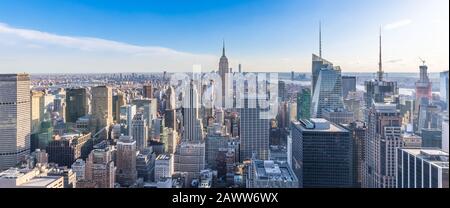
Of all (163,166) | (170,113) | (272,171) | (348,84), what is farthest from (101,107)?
(348,84)

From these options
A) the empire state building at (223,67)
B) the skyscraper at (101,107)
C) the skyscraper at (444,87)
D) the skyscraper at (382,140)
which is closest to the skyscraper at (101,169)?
the skyscraper at (101,107)

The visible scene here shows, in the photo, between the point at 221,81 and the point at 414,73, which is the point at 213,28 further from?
the point at 414,73

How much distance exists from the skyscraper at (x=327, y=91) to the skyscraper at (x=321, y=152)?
94 millimetres

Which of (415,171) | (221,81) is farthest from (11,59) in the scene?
(415,171)

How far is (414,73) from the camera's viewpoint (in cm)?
146

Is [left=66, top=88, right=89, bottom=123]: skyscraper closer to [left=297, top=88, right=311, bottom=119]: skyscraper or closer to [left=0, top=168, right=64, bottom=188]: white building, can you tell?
[left=0, top=168, right=64, bottom=188]: white building

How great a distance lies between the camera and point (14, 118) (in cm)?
168

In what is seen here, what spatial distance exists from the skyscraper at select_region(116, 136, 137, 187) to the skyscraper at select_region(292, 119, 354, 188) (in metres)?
0.87

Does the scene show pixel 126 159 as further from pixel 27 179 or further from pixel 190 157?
pixel 27 179

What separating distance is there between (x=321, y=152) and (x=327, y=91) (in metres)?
0.39

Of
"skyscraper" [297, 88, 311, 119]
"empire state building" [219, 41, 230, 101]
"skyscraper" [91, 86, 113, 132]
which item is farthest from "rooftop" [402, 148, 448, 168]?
"skyscraper" [91, 86, 113, 132]

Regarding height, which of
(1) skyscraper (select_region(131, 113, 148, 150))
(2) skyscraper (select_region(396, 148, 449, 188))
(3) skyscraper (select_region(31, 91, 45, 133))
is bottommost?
(2) skyscraper (select_region(396, 148, 449, 188))

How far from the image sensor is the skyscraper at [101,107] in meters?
1.75

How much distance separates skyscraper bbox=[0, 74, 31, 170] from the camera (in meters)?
1.57
